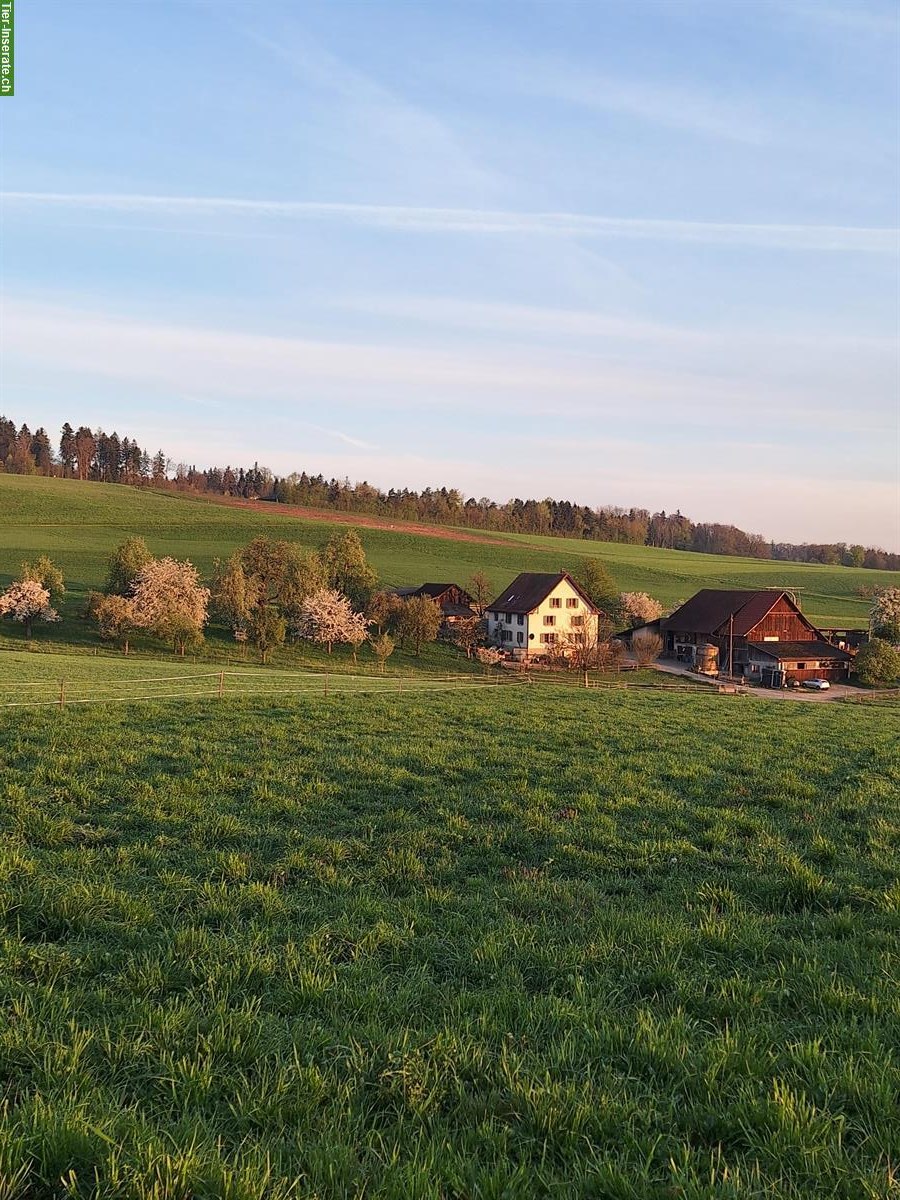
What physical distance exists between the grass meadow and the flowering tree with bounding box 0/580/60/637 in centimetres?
6489

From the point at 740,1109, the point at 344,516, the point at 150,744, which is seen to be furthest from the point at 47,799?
the point at 344,516

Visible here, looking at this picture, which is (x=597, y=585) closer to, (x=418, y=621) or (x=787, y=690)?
(x=787, y=690)

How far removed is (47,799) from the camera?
33.1 ft

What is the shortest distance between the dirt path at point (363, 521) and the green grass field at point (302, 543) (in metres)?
2.21

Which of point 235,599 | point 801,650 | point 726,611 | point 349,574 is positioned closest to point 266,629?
point 235,599

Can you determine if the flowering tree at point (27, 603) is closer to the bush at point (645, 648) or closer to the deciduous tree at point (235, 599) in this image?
the deciduous tree at point (235, 599)

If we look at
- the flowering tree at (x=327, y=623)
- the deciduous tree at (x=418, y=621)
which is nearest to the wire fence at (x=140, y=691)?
the flowering tree at (x=327, y=623)

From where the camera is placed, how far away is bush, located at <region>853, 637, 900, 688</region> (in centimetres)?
7550

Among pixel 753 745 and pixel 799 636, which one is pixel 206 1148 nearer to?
pixel 753 745

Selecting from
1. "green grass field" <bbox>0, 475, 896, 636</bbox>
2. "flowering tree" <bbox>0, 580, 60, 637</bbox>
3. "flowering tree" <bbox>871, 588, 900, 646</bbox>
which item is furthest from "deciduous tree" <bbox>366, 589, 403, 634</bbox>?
"flowering tree" <bbox>871, 588, 900, 646</bbox>

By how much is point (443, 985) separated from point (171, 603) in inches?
2704

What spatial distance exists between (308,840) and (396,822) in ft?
4.44

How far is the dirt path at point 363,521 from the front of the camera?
13488 cm

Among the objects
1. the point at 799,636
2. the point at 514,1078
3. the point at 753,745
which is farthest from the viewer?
the point at 799,636
